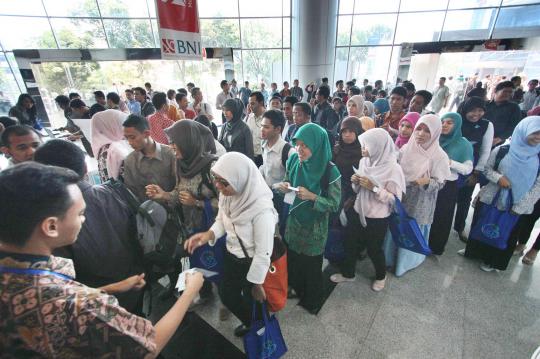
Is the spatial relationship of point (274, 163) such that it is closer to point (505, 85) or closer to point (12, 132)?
point (12, 132)

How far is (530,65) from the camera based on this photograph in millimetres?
10555

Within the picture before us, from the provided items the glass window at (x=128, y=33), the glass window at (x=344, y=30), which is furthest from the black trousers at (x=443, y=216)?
the glass window at (x=128, y=33)

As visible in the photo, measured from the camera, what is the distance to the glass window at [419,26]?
33.4 feet

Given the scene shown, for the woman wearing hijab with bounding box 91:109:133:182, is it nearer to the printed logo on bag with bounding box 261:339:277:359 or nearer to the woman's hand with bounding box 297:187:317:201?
the woman's hand with bounding box 297:187:317:201

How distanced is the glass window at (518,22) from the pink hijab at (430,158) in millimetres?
11369

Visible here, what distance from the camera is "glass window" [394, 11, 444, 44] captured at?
400 inches

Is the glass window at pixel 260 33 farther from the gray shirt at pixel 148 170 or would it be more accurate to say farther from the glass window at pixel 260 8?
the gray shirt at pixel 148 170

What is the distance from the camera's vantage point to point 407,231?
7.10 feet

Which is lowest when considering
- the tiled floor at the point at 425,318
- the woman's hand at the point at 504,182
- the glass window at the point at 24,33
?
the tiled floor at the point at 425,318

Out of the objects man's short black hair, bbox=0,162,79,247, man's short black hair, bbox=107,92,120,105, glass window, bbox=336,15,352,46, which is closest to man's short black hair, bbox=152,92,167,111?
man's short black hair, bbox=107,92,120,105

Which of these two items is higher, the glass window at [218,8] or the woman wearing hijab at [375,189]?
the glass window at [218,8]

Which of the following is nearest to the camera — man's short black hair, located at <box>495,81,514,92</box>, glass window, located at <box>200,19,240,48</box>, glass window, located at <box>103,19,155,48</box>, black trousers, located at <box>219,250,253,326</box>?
black trousers, located at <box>219,250,253,326</box>

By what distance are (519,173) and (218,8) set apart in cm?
1257

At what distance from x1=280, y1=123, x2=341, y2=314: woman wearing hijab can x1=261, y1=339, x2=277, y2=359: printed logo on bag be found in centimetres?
65
